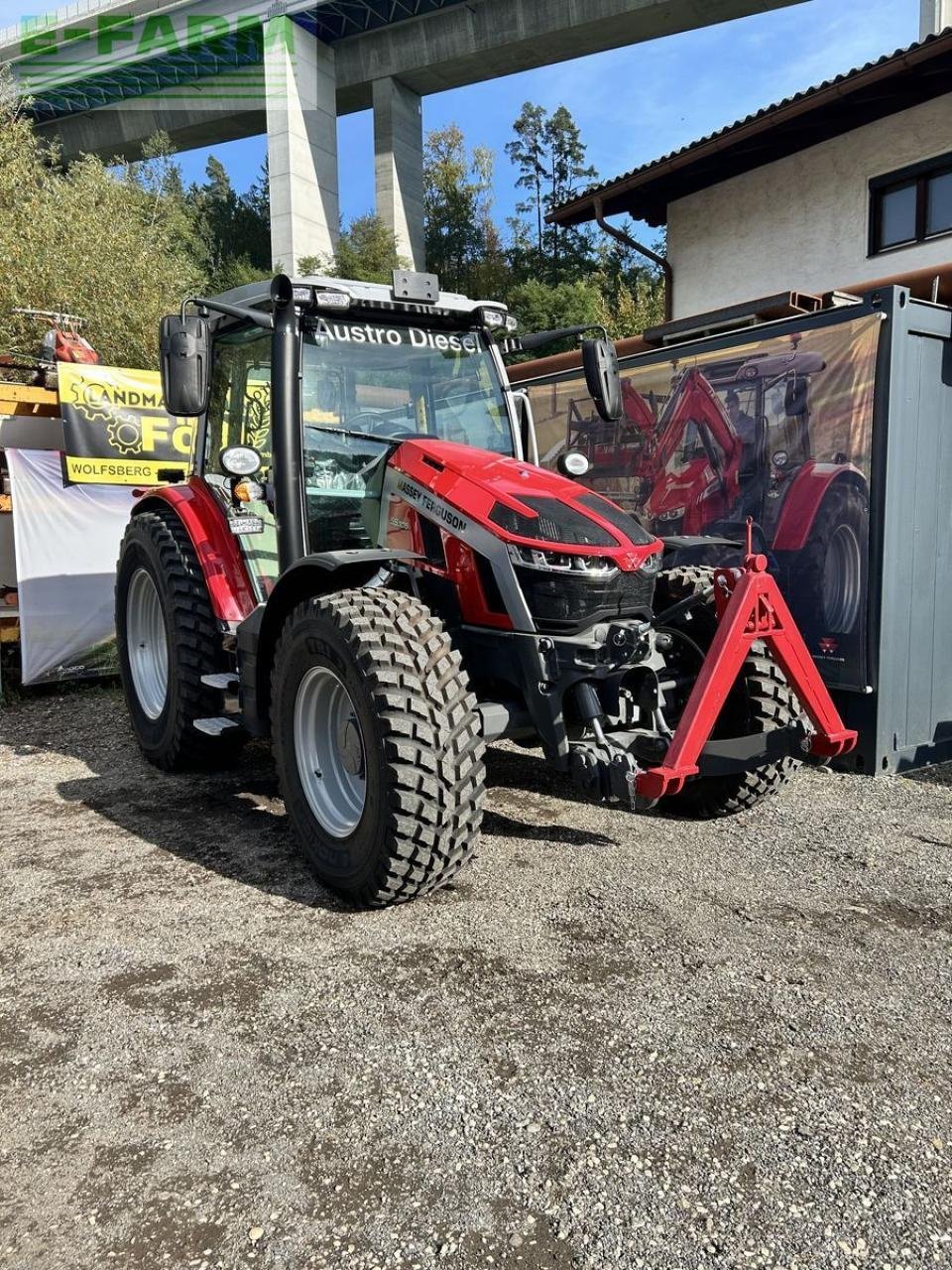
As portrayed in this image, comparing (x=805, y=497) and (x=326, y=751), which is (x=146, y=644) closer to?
(x=326, y=751)

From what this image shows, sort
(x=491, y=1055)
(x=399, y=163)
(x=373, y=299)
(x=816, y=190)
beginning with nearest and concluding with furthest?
(x=491, y=1055), (x=373, y=299), (x=816, y=190), (x=399, y=163)

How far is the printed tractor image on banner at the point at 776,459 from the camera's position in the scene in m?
4.90

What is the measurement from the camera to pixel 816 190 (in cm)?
1035

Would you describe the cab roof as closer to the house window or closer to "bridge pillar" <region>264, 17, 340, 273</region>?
the house window

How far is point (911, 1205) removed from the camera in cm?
189

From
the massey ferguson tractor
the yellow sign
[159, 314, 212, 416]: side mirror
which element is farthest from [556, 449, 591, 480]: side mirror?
the yellow sign

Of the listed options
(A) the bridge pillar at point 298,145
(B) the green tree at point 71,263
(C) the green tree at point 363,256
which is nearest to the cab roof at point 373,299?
(B) the green tree at point 71,263

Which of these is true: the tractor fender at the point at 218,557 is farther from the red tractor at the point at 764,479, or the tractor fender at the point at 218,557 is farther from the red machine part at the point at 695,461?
the red machine part at the point at 695,461

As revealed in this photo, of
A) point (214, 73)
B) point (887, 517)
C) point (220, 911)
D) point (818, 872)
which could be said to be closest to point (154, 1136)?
point (220, 911)

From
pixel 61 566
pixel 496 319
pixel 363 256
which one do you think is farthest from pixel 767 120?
pixel 363 256

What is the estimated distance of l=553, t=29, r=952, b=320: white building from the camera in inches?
365

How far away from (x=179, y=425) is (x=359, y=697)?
5671 millimetres

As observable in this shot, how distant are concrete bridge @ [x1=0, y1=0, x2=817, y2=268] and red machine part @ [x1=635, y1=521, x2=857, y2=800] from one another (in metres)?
25.9

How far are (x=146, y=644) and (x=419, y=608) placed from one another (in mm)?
2656
